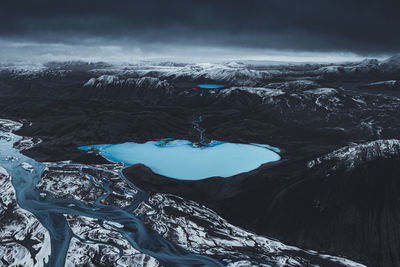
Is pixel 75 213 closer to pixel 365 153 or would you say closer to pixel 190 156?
pixel 190 156

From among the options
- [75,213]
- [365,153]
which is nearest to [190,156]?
[75,213]

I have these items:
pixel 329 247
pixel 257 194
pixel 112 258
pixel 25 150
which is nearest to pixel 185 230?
pixel 112 258

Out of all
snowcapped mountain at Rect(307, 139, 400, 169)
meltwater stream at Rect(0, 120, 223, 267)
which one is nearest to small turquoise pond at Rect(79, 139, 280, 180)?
meltwater stream at Rect(0, 120, 223, 267)

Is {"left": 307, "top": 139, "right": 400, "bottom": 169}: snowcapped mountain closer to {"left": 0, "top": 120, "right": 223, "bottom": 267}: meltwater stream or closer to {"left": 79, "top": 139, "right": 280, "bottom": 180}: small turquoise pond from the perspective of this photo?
{"left": 79, "top": 139, "right": 280, "bottom": 180}: small turquoise pond

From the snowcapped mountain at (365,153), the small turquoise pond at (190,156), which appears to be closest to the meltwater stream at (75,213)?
→ the small turquoise pond at (190,156)

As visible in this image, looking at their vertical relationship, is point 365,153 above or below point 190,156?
above

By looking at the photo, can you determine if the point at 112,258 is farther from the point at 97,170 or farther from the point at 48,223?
the point at 97,170

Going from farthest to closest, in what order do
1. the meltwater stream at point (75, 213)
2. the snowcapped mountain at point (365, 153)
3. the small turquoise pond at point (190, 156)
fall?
the small turquoise pond at point (190, 156) → the snowcapped mountain at point (365, 153) → the meltwater stream at point (75, 213)

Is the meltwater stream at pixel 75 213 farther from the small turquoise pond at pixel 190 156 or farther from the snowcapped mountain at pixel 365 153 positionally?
the snowcapped mountain at pixel 365 153
